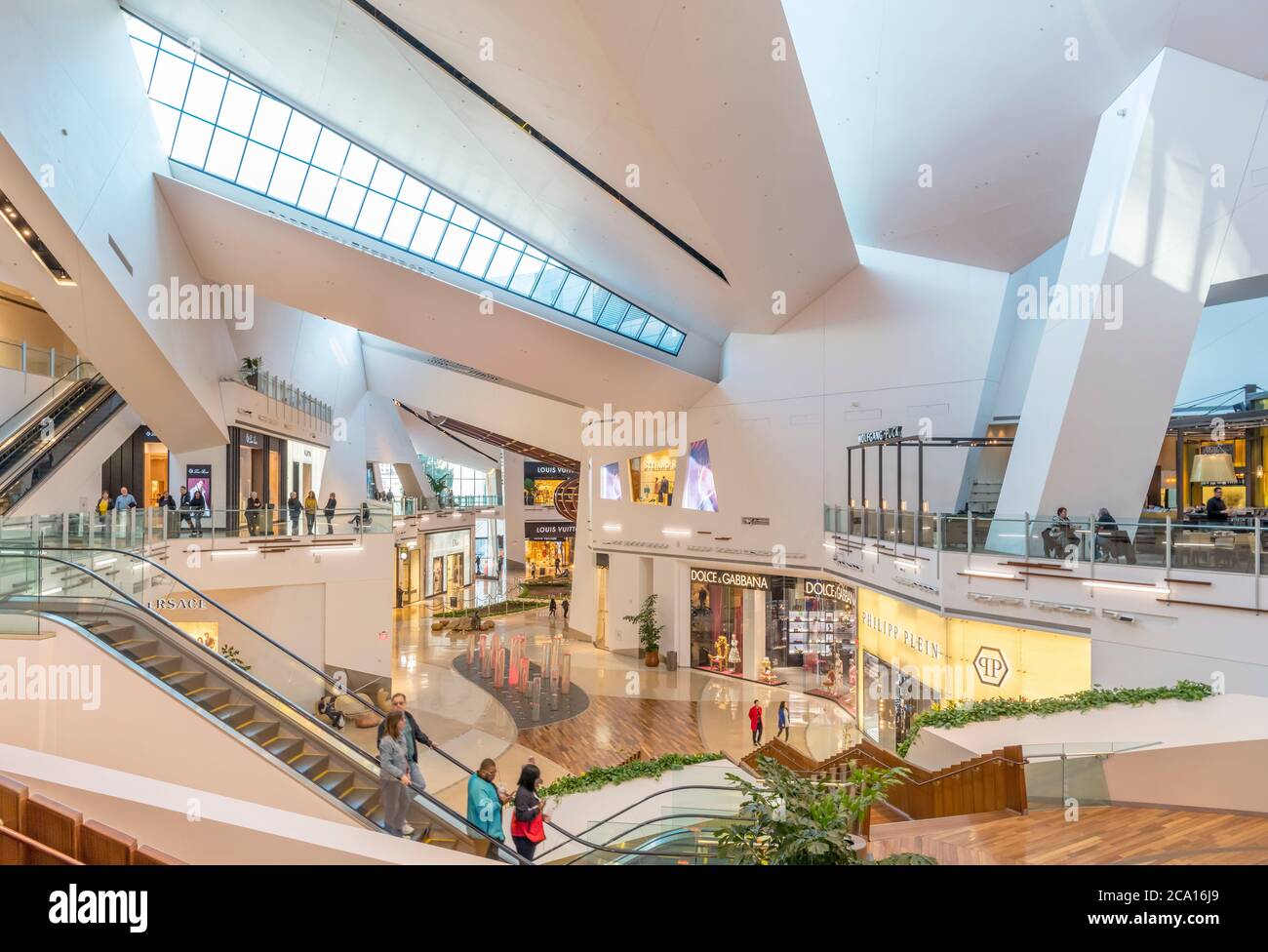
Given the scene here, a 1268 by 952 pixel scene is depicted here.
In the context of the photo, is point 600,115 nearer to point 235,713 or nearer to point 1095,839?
point 235,713

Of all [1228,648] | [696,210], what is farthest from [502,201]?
[1228,648]

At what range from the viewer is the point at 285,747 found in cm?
614

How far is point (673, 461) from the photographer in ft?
69.7

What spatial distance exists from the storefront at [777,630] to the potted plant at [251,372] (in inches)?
507

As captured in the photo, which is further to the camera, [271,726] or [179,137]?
[179,137]

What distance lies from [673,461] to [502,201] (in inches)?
354

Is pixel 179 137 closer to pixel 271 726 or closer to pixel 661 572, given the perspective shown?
pixel 271 726

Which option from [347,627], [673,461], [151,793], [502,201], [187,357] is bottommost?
[347,627]

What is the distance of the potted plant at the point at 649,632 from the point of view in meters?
20.6

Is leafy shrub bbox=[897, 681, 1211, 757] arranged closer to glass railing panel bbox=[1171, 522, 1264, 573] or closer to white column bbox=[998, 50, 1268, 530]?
glass railing panel bbox=[1171, 522, 1264, 573]

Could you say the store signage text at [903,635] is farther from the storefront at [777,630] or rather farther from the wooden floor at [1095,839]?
the wooden floor at [1095,839]

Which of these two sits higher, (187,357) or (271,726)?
(187,357)

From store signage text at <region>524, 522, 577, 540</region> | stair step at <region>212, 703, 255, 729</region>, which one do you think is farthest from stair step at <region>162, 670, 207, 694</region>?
store signage text at <region>524, 522, 577, 540</region>

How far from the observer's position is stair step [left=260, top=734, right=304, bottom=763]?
19.8 feet
